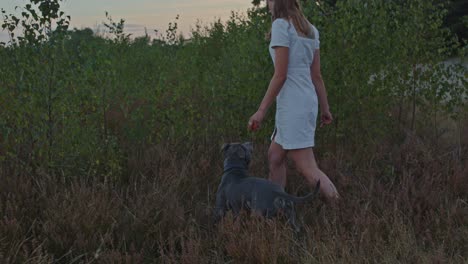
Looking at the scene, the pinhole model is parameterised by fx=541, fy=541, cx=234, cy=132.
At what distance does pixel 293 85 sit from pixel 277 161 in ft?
2.55

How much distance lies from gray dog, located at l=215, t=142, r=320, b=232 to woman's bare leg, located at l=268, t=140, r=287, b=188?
27 cm

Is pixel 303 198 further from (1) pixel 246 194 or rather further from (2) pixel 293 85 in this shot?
(2) pixel 293 85

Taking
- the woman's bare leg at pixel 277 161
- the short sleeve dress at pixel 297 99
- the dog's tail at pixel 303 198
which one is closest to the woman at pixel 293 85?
the short sleeve dress at pixel 297 99

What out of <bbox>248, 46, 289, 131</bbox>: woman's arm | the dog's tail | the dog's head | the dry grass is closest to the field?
the dry grass

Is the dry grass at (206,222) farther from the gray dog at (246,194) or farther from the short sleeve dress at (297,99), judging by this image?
the short sleeve dress at (297,99)

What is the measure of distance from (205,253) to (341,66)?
3.48 m

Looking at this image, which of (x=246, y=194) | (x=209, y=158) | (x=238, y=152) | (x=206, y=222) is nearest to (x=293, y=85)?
(x=238, y=152)

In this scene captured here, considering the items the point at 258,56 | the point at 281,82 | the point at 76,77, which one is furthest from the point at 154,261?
the point at 258,56

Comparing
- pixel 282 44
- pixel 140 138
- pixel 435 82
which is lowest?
pixel 140 138

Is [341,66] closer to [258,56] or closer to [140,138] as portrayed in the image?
[258,56]

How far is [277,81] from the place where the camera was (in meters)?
4.47

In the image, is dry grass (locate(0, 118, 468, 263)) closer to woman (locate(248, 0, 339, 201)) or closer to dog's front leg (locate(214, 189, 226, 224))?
dog's front leg (locate(214, 189, 226, 224))

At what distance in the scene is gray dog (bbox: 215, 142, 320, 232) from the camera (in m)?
4.23

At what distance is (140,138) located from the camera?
21.8 ft
